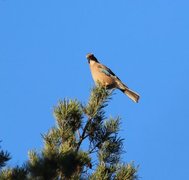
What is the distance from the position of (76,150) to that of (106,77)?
3.42 m

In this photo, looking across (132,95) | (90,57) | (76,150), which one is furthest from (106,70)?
(76,150)

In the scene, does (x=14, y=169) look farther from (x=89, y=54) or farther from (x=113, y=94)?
(x=89, y=54)

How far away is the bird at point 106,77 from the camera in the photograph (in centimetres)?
837

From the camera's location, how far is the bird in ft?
27.5

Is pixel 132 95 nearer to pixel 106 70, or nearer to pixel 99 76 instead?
pixel 99 76

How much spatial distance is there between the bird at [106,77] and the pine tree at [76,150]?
214cm

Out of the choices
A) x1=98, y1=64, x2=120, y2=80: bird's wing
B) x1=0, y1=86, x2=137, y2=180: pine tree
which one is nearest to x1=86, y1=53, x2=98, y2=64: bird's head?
x1=98, y1=64, x2=120, y2=80: bird's wing

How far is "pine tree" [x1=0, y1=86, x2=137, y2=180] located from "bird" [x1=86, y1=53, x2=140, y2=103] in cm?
214

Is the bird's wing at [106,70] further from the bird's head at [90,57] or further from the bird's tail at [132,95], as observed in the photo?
the bird's tail at [132,95]

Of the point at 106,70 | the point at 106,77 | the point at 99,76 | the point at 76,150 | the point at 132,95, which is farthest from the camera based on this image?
the point at 106,70

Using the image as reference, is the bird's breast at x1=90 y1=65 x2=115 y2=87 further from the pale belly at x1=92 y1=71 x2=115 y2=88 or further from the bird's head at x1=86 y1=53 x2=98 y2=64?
the bird's head at x1=86 y1=53 x2=98 y2=64

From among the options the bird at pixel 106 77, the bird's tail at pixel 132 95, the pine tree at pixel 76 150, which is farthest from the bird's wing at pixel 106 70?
the pine tree at pixel 76 150

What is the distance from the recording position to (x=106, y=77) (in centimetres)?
863

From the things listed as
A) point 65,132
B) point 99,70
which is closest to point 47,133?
point 65,132
